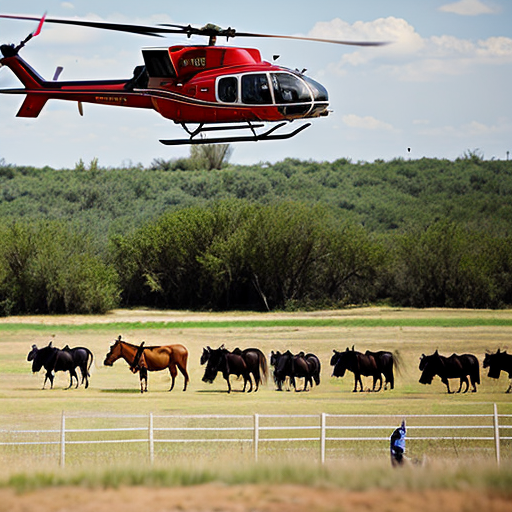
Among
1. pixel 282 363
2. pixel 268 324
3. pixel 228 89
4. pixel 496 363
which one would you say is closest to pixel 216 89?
pixel 228 89

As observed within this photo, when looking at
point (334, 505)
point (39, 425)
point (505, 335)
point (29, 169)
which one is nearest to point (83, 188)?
point (29, 169)

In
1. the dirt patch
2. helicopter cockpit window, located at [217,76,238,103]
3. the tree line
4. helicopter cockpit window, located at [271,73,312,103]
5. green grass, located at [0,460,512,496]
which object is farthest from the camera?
the tree line

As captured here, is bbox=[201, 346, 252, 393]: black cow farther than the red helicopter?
Yes

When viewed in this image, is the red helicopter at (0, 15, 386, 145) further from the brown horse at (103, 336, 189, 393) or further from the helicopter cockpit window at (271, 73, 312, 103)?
the brown horse at (103, 336, 189, 393)

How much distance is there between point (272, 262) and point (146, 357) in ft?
116

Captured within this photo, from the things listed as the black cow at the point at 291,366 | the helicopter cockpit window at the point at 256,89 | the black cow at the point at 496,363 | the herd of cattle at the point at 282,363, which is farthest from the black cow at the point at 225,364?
the helicopter cockpit window at the point at 256,89

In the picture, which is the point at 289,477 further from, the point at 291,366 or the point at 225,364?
the point at 225,364

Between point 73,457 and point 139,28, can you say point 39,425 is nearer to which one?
point 73,457

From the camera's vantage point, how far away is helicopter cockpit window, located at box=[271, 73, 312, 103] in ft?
75.7

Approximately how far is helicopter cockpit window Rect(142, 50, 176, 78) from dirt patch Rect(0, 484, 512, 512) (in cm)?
1282

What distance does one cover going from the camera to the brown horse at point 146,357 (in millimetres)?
30922

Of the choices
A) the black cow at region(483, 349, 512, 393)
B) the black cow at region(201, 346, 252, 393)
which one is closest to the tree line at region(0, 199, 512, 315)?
the black cow at region(201, 346, 252, 393)

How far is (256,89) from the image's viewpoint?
23.1 meters

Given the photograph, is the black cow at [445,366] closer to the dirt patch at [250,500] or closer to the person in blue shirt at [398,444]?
the person in blue shirt at [398,444]
